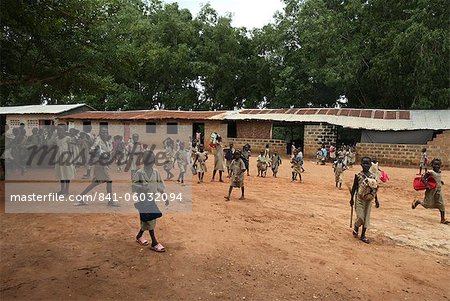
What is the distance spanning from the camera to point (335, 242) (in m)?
6.34

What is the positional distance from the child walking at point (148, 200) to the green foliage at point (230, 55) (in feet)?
9.96

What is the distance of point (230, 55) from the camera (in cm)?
3253

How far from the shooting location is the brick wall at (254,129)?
909 inches

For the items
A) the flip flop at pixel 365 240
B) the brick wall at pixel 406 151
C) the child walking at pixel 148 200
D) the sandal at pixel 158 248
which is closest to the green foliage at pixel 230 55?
the child walking at pixel 148 200

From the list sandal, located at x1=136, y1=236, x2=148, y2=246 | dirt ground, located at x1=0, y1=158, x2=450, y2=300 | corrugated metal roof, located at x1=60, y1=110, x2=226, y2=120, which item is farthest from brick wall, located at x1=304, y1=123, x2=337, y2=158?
sandal, located at x1=136, y1=236, x2=148, y2=246

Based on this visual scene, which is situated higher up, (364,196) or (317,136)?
(317,136)

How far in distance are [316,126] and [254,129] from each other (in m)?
4.06

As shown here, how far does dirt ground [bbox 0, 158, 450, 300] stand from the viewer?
4.41m

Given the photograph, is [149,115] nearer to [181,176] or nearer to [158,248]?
[181,176]

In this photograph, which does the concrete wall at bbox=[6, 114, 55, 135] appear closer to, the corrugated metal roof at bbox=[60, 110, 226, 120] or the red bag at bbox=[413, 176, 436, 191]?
the corrugated metal roof at bbox=[60, 110, 226, 120]

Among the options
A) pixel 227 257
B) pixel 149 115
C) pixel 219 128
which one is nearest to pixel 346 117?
pixel 219 128

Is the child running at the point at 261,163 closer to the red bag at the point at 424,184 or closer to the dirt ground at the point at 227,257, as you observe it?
the dirt ground at the point at 227,257

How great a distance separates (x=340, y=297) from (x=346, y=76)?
23240 mm

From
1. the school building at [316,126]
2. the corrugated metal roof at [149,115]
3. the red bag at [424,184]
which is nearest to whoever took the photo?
the red bag at [424,184]
